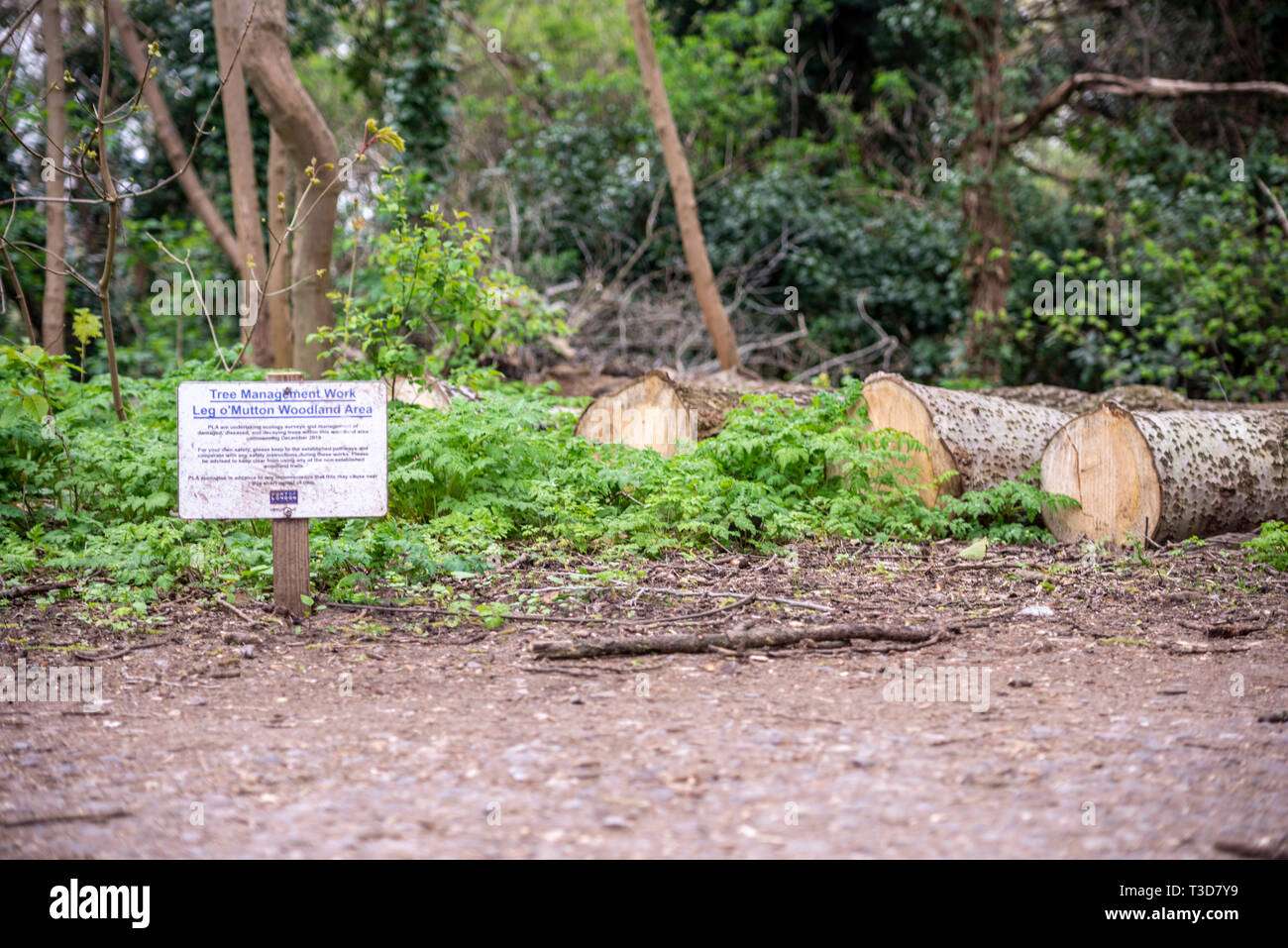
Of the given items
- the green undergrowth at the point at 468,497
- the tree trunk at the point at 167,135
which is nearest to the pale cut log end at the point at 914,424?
the green undergrowth at the point at 468,497

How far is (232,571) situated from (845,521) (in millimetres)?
3720

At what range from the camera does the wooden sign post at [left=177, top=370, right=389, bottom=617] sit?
4.69 meters

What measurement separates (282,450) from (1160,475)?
17.2ft

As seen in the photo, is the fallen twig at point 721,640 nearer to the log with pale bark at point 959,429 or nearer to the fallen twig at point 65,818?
the fallen twig at point 65,818

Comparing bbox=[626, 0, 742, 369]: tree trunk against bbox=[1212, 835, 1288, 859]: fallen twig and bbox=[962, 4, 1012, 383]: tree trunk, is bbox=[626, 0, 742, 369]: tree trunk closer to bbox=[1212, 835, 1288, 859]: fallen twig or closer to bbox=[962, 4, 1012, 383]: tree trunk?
bbox=[962, 4, 1012, 383]: tree trunk

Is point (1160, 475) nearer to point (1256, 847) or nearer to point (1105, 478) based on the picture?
point (1105, 478)

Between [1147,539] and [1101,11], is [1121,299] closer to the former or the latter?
[1101,11]

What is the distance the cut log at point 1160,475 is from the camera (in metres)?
6.48

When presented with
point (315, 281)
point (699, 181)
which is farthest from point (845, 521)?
point (699, 181)

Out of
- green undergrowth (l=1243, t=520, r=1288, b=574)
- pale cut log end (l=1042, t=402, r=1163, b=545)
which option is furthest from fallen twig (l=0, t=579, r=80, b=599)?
green undergrowth (l=1243, t=520, r=1288, b=574)

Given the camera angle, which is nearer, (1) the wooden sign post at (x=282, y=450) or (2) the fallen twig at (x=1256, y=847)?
(2) the fallen twig at (x=1256, y=847)

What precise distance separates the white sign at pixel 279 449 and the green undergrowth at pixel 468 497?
0.53 metres

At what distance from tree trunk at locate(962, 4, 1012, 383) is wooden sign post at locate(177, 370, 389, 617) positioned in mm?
10878

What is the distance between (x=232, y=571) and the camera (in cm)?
541
